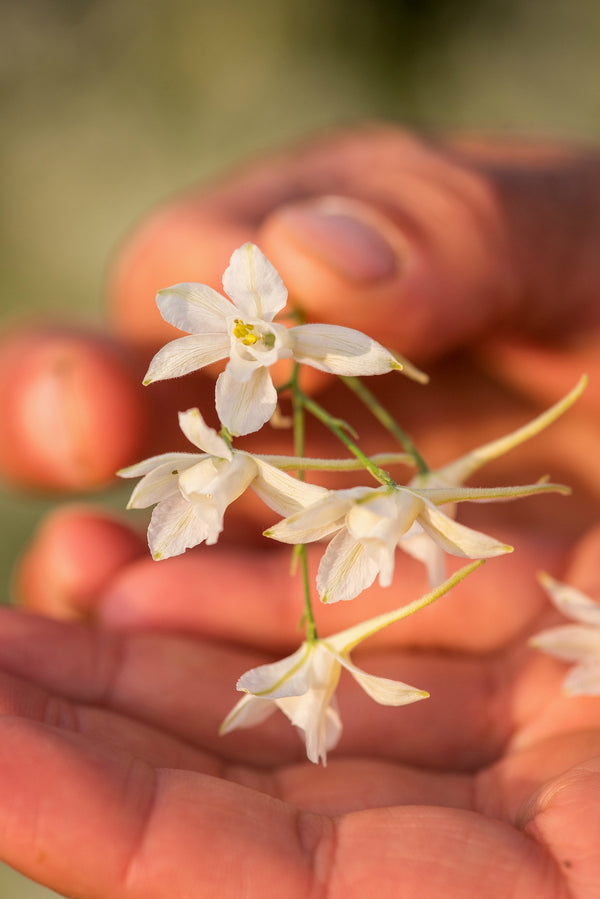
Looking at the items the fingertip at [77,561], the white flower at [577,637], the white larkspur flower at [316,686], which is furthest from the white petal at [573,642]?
the fingertip at [77,561]

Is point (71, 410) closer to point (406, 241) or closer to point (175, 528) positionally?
point (406, 241)

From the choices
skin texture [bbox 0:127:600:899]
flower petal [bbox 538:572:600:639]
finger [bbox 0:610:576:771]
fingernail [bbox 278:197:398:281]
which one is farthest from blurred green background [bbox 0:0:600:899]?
flower petal [bbox 538:572:600:639]

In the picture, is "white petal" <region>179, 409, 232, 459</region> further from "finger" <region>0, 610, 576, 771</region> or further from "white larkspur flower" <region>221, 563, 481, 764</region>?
"finger" <region>0, 610, 576, 771</region>

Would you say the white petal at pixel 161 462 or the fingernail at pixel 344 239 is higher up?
the fingernail at pixel 344 239

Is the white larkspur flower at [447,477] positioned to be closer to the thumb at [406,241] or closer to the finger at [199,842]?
the finger at [199,842]

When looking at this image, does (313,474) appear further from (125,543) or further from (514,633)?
(514,633)
